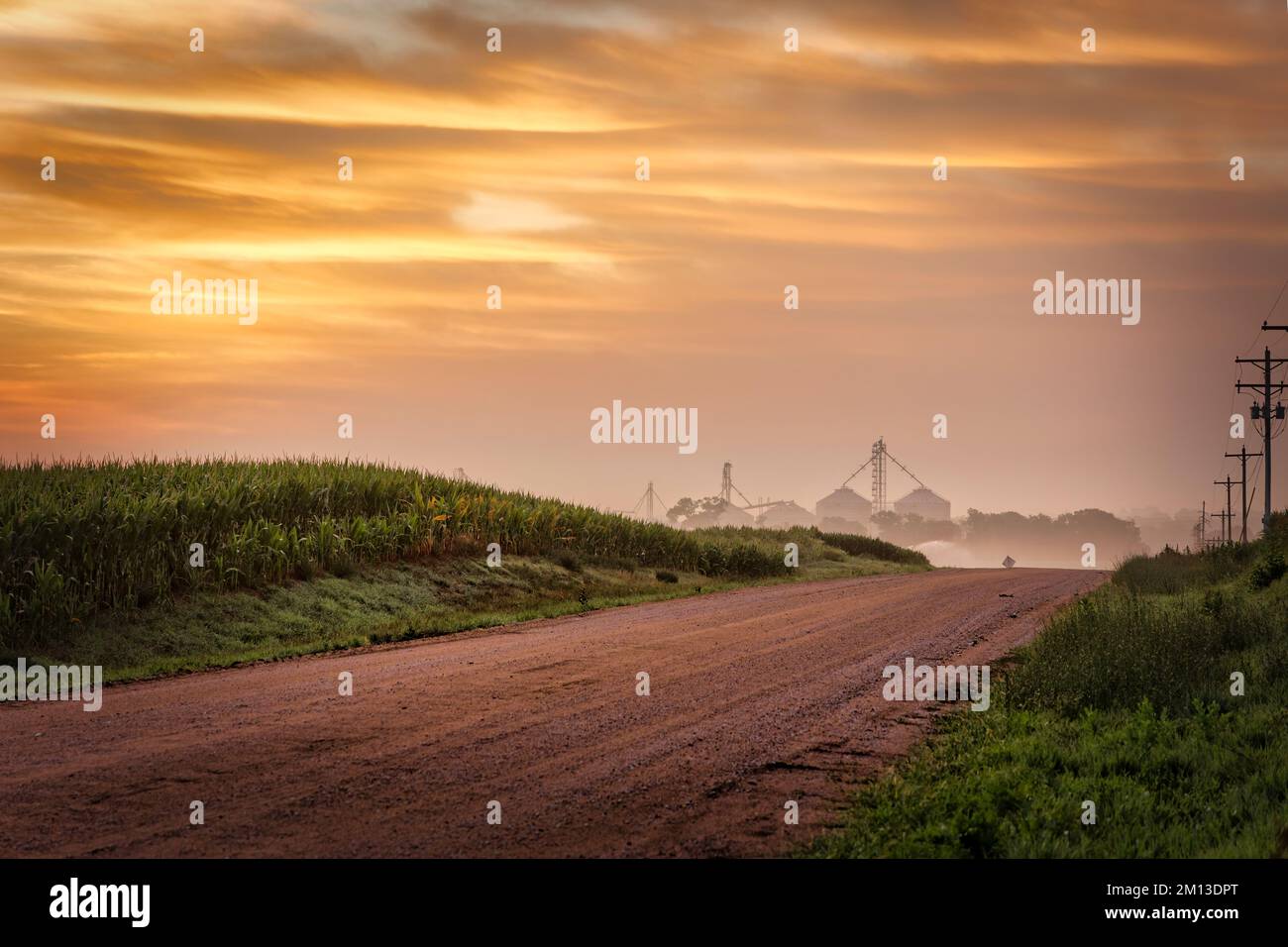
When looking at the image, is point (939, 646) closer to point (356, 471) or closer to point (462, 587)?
point (462, 587)

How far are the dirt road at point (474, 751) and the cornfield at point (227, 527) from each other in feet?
17.0

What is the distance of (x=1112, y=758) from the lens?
10.0 m

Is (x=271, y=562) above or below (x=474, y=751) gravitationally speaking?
above

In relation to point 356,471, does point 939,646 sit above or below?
below

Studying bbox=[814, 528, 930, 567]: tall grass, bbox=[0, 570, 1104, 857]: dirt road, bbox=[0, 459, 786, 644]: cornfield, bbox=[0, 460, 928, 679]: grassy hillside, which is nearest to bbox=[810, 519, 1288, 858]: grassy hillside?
bbox=[0, 570, 1104, 857]: dirt road

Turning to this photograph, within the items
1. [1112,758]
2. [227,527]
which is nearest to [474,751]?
[1112,758]

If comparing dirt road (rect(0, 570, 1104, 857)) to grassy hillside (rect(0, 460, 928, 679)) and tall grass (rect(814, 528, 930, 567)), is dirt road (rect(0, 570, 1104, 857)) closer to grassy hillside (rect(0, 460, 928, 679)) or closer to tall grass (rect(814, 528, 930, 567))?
grassy hillside (rect(0, 460, 928, 679))

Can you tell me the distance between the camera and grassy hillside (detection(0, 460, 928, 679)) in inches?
700

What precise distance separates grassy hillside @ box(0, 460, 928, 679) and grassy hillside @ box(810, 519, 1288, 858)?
11.0m

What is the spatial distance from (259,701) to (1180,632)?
41.1 ft

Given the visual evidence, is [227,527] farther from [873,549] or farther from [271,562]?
[873,549]

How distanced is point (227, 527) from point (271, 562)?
1316 millimetres
